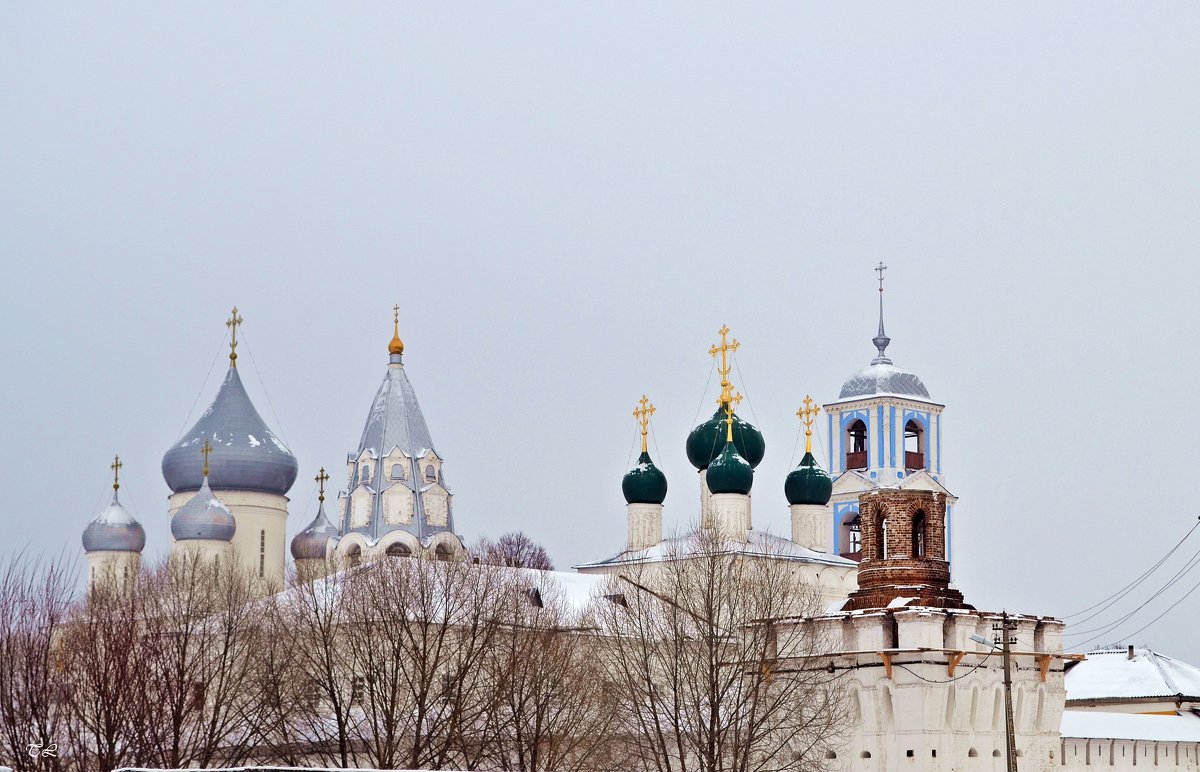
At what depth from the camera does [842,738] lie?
37.0 metres

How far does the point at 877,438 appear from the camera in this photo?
68688mm

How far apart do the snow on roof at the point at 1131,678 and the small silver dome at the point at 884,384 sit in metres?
12.8

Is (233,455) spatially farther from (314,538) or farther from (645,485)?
(645,485)

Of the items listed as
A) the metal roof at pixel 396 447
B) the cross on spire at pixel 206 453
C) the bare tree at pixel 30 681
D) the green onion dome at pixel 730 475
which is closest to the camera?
the bare tree at pixel 30 681

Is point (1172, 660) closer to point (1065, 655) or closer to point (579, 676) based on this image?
point (1065, 655)

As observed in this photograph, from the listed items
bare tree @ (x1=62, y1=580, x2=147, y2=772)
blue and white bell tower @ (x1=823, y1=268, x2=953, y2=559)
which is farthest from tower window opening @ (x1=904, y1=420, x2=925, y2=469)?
bare tree @ (x1=62, y1=580, x2=147, y2=772)

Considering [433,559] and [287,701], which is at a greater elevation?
[433,559]

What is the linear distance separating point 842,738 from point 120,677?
42.5 feet

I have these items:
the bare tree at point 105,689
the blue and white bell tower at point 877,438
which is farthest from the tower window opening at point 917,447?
the bare tree at point 105,689

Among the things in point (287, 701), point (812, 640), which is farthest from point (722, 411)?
point (287, 701)

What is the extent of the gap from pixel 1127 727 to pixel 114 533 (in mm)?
28591

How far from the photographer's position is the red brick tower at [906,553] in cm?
3775

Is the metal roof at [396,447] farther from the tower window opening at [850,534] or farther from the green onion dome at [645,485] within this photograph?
the tower window opening at [850,534]

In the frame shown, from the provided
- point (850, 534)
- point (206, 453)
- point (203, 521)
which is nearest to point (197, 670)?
point (203, 521)
